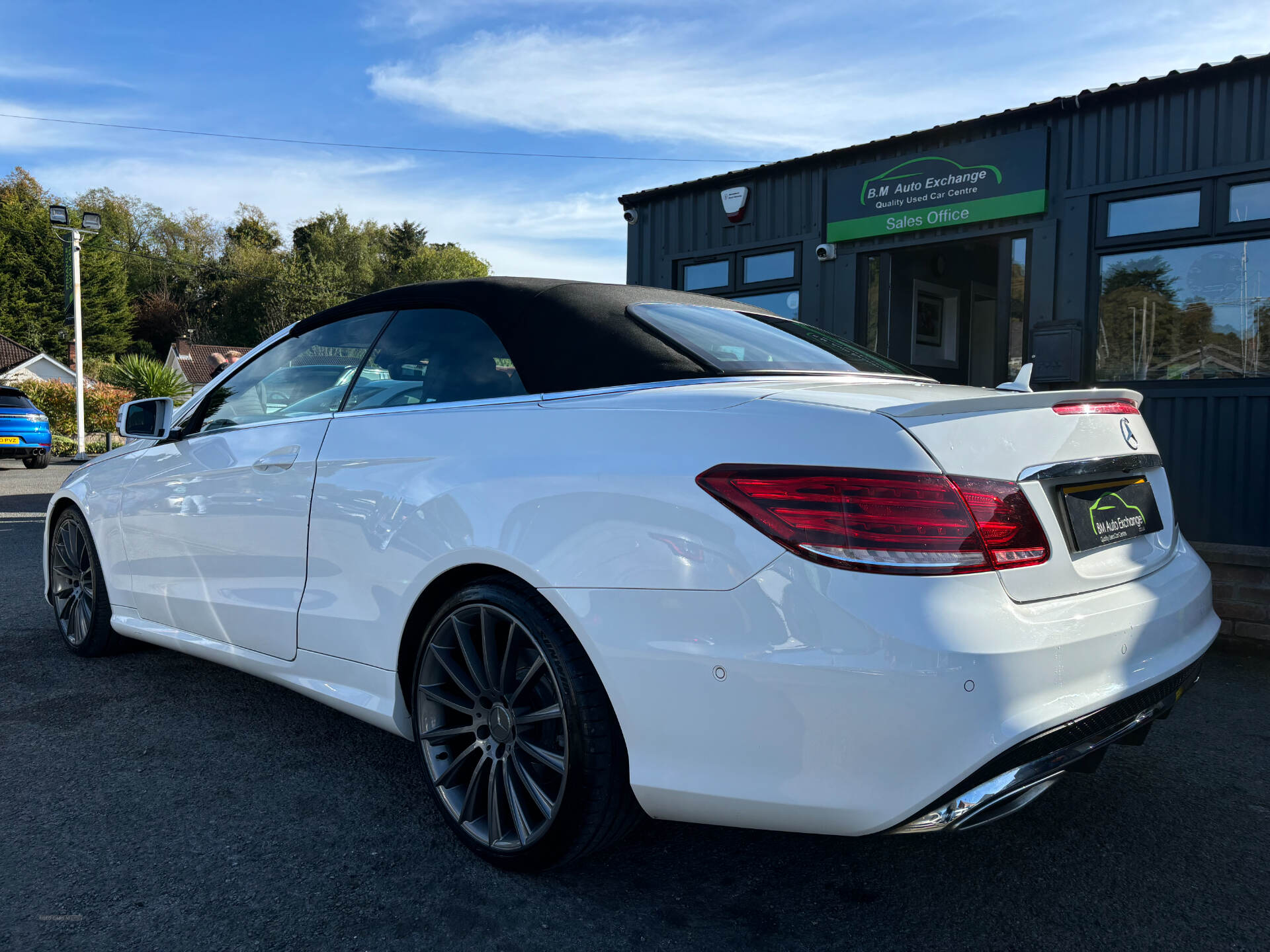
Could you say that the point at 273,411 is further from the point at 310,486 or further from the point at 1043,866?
the point at 1043,866

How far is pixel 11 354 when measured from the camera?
51000mm

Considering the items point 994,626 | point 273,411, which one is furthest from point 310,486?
point 994,626

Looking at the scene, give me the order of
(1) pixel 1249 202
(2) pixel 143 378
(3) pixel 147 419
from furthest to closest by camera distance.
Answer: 1. (2) pixel 143 378
2. (1) pixel 1249 202
3. (3) pixel 147 419

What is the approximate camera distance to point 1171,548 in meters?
2.37

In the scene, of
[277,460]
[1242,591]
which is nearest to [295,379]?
[277,460]

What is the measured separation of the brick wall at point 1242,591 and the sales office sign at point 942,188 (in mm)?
3438

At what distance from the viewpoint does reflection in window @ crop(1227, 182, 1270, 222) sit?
6.11 m

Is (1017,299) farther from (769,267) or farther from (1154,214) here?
(769,267)

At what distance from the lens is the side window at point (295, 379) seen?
118 inches

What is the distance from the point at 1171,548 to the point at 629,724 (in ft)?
4.88

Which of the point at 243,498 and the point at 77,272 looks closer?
the point at 243,498

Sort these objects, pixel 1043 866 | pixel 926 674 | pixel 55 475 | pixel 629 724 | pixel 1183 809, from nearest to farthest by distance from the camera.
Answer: pixel 926 674 → pixel 629 724 → pixel 1043 866 → pixel 1183 809 → pixel 55 475

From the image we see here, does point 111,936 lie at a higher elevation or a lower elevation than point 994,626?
lower

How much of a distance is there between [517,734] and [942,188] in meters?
6.67
